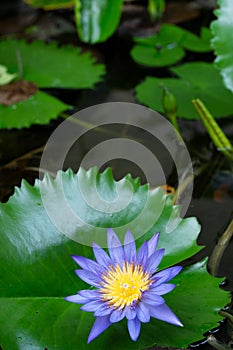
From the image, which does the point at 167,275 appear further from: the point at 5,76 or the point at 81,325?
the point at 5,76

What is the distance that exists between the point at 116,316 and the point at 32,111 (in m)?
0.96

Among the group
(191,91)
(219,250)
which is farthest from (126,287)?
(191,91)

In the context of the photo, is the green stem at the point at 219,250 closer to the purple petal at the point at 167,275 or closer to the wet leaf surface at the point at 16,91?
the purple petal at the point at 167,275

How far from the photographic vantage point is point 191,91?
1.76 m

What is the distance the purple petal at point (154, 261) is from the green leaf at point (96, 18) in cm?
113

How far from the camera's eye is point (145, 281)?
0.90m

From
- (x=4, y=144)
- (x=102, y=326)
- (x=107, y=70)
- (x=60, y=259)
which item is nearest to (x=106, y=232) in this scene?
(x=60, y=259)

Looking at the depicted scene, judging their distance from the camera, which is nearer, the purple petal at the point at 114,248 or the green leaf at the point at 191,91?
the purple petal at the point at 114,248

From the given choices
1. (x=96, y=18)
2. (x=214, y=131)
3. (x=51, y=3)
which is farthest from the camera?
(x=51, y=3)

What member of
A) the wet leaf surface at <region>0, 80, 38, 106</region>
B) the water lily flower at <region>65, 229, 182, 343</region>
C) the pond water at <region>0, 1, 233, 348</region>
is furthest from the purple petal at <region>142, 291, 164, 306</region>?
the wet leaf surface at <region>0, 80, 38, 106</region>

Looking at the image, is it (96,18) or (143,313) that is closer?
(143,313)

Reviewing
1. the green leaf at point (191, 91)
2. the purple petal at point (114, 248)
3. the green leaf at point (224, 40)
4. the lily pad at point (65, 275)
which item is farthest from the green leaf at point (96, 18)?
the purple petal at point (114, 248)

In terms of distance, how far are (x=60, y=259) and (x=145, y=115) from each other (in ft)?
2.60

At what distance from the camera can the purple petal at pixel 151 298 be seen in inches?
33.9
